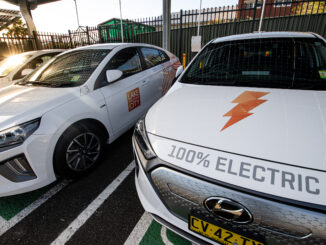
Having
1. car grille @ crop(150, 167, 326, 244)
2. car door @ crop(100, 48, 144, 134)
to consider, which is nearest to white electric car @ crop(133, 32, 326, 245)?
car grille @ crop(150, 167, 326, 244)

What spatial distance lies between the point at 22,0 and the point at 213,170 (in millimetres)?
15350

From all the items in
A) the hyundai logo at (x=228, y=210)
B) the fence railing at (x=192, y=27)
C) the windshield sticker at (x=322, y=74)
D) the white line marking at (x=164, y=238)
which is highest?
the fence railing at (x=192, y=27)

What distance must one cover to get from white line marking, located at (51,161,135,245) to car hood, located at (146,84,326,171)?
1014mm

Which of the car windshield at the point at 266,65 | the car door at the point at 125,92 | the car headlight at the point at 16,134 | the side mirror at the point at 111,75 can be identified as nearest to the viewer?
the car headlight at the point at 16,134

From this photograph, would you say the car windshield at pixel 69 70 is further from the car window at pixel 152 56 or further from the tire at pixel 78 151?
the car window at pixel 152 56

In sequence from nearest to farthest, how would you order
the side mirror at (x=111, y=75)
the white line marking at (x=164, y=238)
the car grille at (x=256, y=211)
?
1. the car grille at (x=256, y=211)
2. the white line marking at (x=164, y=238)
3. the side mirror at (x=111, y=75)

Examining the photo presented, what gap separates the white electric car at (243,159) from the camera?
80cm

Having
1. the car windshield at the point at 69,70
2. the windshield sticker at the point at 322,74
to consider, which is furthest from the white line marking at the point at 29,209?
the windshield sticker at the point at 322,74

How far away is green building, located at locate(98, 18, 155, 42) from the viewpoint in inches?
391

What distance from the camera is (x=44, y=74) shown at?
257 cm

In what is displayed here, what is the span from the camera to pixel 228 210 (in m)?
0.90

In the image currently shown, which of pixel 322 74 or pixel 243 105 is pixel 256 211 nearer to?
pixel 243 105

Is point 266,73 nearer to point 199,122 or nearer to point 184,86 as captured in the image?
point 184,86

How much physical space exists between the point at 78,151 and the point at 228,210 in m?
→ 1.72
